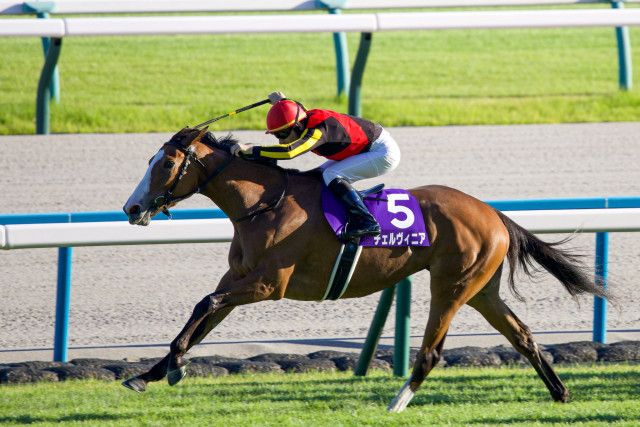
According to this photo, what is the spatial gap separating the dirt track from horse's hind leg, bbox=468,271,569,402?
1.44 meters

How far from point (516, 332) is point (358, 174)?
1.07 metres

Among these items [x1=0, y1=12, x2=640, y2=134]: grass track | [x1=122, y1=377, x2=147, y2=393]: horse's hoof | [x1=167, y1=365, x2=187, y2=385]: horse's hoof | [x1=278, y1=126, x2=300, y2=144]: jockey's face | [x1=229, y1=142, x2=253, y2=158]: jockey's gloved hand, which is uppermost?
[x1=278, y1=126, x2=300, y2=144]: jockey's face

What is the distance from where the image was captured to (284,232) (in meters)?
5.88

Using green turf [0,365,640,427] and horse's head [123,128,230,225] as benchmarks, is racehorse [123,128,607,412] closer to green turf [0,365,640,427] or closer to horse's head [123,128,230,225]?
horse's head [123,128,230,225]

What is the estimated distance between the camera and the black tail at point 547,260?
20.6ft

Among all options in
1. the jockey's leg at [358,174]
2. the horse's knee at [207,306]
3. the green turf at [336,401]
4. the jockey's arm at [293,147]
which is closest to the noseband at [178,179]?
the jockey's arm at [293,147]

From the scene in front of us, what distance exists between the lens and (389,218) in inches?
236

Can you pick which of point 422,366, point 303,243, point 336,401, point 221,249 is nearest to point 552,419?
point 422,366

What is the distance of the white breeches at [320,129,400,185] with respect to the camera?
Result: 6.18 meters

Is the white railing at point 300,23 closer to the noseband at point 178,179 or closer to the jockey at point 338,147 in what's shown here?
the jockey at point 338,147

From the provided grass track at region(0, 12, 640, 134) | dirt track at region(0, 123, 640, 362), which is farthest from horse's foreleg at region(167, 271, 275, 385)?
grass track at region(0, 12, 640, 134)

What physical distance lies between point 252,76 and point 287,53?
5.31 ft

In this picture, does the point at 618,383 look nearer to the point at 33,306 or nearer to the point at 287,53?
the point at 33,306

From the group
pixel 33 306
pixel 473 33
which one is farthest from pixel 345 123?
pixel 473 33
